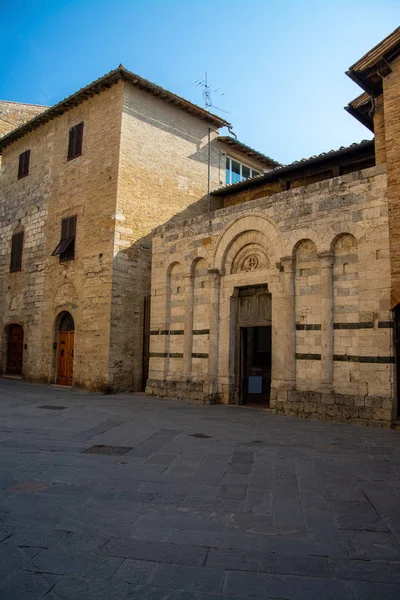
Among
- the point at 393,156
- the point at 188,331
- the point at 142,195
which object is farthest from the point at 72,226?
the point at 393,156

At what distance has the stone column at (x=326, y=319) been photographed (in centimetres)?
1040

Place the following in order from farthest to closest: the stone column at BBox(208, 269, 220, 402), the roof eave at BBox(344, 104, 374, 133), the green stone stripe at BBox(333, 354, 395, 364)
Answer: the stone column at BBox(208, 269, 220, 402)
the roof eave at BBox(344, 104, 374, 133)
the green stone stripe at BBox(333, 354, 395, 364)

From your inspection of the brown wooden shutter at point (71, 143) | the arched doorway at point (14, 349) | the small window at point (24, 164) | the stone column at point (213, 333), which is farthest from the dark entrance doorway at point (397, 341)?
the small window at point (24, 164)

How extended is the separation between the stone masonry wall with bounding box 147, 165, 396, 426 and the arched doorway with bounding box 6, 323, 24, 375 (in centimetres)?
902

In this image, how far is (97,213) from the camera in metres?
16.6

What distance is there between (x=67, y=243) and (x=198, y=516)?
14.9 metres

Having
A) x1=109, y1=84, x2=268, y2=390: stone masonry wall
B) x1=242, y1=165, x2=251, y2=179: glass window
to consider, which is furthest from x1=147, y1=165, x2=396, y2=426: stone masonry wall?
x1=242, y1=165, x2=251, y2=179: glass window

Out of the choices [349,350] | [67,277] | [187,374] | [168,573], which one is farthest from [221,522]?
[67,277]

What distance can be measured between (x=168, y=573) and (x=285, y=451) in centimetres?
415

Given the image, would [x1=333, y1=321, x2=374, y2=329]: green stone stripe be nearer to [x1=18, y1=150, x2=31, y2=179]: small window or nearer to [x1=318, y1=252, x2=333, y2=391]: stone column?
[x1=318, y1=252, x2=333, y2=391]: stone column

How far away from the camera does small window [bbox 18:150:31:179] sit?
20741mm

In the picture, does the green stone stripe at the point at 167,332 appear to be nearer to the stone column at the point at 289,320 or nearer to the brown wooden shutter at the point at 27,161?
the stone column at the point at 289,320

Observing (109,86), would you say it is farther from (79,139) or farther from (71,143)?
(71,143)

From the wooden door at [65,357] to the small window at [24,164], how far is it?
815 centimetres
